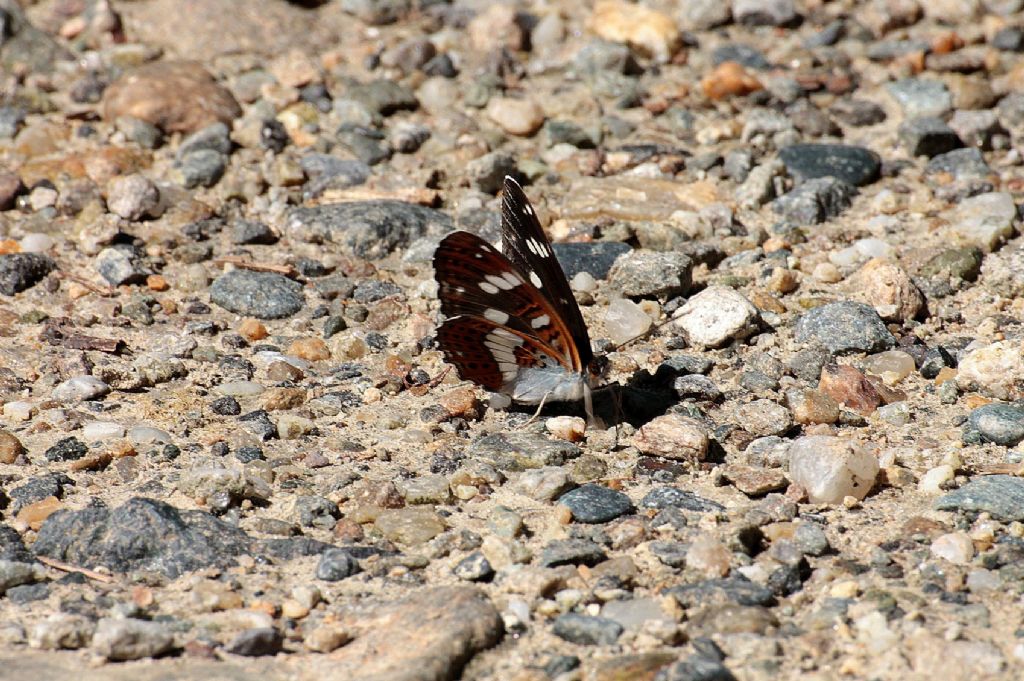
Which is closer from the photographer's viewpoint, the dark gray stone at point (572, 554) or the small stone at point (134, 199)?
the dark gray stone at point (572, 554)

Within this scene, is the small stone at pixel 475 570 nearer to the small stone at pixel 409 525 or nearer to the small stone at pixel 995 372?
the small stone at pixel 409 525

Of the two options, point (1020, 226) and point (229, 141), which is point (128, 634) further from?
point (1020, 226)

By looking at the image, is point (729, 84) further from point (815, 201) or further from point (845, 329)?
point (845, 329)

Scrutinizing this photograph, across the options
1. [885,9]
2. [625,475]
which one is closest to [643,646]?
[625,475]

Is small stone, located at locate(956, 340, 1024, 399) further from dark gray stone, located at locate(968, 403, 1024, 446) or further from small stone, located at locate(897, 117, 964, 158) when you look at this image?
small stone, located at locate(897, 117, 964, 158)

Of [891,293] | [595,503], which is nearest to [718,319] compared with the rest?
[891,293]

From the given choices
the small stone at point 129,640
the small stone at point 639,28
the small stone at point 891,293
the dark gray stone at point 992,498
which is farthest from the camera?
the small stone at point 639,28

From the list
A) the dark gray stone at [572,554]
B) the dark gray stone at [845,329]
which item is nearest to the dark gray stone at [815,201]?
the dark gray stone at [845,329]
